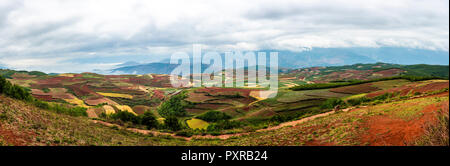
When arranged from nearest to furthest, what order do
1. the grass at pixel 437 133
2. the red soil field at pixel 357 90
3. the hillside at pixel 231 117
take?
the grass at pixel 437 133, the hillside at pixel 231 117, the red soil field at pixel 357 90

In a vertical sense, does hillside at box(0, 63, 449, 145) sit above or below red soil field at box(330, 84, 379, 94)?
below

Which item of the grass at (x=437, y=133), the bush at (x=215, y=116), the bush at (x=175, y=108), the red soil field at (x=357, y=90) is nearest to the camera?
the grass at (x=437, y=133)

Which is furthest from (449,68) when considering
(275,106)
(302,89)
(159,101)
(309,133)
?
(309,133)

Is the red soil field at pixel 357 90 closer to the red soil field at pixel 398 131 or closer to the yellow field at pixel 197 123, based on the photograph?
the yellow field at pixel 197 123

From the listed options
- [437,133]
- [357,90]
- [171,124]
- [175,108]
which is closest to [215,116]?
[171,124]

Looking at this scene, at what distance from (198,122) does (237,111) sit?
1011 centimetres

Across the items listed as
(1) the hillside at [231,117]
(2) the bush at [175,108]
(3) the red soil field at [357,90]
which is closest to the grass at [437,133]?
(1) the hillside at [231,117]

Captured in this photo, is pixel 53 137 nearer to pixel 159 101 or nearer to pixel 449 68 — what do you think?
pixel 159 101

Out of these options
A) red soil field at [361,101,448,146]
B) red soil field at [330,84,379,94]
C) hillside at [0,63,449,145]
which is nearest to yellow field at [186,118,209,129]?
hillside at [0,63,449,145]

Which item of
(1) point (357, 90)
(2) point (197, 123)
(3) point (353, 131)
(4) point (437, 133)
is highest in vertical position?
(1) point (357, 90)

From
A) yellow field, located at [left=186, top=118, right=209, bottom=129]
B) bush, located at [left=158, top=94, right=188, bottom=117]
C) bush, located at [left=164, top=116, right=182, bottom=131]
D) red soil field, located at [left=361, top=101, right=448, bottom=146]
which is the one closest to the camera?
red soil field, located at [left=361, top=101, right=448, bottom=146]

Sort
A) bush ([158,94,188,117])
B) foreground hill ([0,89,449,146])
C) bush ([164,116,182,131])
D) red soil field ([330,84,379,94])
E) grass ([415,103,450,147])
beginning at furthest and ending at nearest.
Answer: bush ([158,94,188,117]), red soil field ([330,84,379,94]), bush ([164,116,182,131]), foreground hill ([0,89,449,146]), grass ([415,103,450,147])

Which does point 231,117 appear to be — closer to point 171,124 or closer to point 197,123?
point 197,123

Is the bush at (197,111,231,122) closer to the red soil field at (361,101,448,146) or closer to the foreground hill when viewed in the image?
the foreground hill
